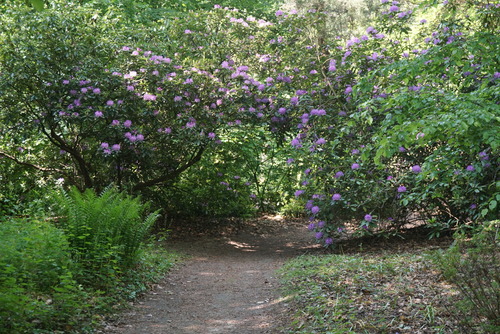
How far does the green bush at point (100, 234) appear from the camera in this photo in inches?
209

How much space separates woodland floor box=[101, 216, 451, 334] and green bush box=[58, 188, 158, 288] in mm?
536

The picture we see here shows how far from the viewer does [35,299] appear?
13.6 feet

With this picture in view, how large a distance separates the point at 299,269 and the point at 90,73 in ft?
17.7

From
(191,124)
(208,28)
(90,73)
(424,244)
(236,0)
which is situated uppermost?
(236,0)

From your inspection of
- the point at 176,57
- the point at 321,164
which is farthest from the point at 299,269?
the point at 176,57

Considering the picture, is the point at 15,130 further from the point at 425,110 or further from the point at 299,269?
the point at 425,110

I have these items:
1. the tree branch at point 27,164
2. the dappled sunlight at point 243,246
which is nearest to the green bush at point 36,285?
the tree branch at point 27,164

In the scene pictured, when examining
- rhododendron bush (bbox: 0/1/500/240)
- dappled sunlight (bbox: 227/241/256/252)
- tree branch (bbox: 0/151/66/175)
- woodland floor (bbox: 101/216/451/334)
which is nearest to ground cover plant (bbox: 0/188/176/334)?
woodland floor (bbox: 101/216/451/334)

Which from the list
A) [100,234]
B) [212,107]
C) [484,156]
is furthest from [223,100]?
[484,156]

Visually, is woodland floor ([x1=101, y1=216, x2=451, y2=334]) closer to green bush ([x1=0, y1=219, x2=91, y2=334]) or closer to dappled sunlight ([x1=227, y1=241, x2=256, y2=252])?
dappled sunlight ([x1=227, y1=241, x2=256, y2=252])

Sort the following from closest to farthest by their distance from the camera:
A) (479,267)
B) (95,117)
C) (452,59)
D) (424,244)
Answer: (479,267) < (452,59) < (424,244) < (95,117)

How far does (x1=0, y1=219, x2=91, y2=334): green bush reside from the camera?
364 cm

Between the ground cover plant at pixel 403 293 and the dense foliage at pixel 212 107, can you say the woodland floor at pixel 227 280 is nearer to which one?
the ground cover plant at pixel 403 293

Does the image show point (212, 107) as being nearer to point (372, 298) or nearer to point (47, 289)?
point (47, 289)
